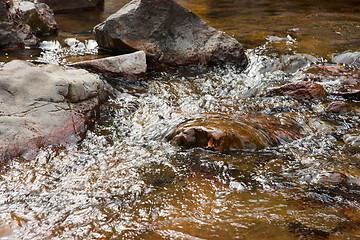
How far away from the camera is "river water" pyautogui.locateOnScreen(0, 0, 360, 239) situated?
2.78 m

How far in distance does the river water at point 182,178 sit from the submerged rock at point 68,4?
8.33m

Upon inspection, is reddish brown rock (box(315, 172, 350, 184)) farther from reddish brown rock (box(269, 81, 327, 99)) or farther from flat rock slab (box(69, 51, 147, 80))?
flat rock slab (box(69, 51, 147, 80))

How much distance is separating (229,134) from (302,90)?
94.0 inches

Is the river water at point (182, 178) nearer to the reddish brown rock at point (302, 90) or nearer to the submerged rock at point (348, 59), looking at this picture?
the reddish brown rock at point (302, 90)

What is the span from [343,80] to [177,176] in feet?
15.3

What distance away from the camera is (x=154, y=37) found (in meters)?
7.30

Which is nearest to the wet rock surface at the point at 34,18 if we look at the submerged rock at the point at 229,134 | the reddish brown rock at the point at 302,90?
the submerged rock at the point at 229,134

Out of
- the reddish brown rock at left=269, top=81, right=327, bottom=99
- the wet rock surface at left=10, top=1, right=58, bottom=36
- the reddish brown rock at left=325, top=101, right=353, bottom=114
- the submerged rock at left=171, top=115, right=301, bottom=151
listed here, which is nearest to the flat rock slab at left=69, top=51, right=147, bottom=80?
the submerged rock at left=171, top=115, right=301, bottom=151

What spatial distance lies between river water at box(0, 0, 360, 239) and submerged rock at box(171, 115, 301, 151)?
129mm

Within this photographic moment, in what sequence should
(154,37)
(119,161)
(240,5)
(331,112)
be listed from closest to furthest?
(119,161) → (331,112) → (154,37) → (240,5)

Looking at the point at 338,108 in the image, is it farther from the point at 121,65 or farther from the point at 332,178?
the point at 121,65

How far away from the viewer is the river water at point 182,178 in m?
2.78

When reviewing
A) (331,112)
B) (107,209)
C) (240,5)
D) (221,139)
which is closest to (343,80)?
(331,112)

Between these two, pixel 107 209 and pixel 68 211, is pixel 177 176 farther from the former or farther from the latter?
pixel 68 211
